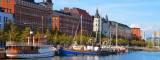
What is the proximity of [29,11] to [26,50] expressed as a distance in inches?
2872

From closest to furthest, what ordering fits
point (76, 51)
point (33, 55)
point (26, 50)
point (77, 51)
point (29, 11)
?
1. point (26, 50)
2. point (33, 55)
3. point (76, 51)
4. point (77, 51)
5. point (29, 11)

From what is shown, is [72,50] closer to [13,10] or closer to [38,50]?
[38,50]

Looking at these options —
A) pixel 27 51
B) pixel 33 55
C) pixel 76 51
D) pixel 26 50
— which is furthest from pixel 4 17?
pixel 26 50

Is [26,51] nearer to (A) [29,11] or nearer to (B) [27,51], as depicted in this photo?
(B) [27,51]

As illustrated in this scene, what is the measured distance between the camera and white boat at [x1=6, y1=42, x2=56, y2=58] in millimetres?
87500

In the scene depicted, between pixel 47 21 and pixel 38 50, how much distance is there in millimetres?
81246

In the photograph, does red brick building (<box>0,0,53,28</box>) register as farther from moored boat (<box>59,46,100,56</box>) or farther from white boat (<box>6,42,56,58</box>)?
white boat (<box>6,42,56,58</box>)

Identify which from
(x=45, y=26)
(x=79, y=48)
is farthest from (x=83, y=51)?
(x=45, y=26)

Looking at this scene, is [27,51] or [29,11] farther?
[29,11]

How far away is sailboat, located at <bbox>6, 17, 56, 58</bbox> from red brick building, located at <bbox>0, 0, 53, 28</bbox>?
50010 mm

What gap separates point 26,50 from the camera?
90750 mm

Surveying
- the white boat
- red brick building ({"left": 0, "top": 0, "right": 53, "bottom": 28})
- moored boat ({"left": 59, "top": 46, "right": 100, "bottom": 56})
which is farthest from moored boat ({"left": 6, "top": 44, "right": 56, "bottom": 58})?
red brick building ({"left": 0, "top": 0, "right": 53, "bottom": 28})

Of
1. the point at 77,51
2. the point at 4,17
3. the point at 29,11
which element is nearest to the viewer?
the point at 77,51

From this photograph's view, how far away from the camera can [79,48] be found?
120m
